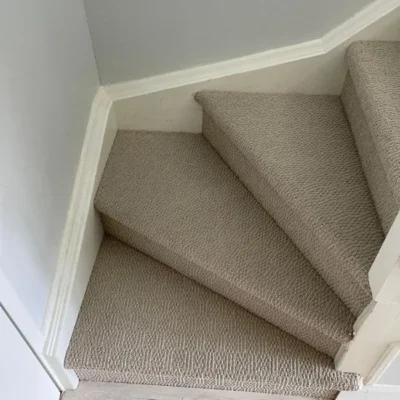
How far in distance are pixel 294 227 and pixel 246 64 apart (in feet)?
1.74

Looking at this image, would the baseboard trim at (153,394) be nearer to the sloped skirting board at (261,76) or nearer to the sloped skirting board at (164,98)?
the sloped skirting board at (164,98)

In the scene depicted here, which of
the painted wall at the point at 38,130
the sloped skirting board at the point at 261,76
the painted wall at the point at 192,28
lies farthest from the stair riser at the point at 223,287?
the painted wall at the point at 192,28

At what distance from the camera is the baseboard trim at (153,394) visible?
1.40 m

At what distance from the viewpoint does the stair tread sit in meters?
1.31

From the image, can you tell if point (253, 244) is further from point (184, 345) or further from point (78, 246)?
Answer: point (78, 246)

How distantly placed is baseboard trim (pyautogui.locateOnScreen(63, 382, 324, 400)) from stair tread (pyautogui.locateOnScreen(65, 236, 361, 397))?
19 mm

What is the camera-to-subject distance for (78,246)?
1353 millimetres

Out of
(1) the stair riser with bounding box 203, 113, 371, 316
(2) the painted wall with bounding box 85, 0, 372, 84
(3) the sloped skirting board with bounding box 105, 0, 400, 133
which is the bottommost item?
(1) the stair riser with bounding box 203, 113, 371, 316

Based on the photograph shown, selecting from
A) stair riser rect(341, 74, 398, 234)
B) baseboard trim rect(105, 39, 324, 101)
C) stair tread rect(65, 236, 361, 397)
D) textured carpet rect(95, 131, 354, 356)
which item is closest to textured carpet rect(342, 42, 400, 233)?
stair riser rect(341, 74, 398, 234)

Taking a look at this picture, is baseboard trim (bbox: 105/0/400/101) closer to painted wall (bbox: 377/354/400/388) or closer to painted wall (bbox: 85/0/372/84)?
painted wall (bbox: 85/0/372/84)

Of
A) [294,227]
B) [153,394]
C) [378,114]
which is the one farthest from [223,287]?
[378,114]

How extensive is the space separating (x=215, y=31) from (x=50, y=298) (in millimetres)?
871

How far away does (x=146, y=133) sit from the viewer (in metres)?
1.68

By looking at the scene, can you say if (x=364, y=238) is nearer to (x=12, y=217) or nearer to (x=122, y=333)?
(x=122, y=333)
